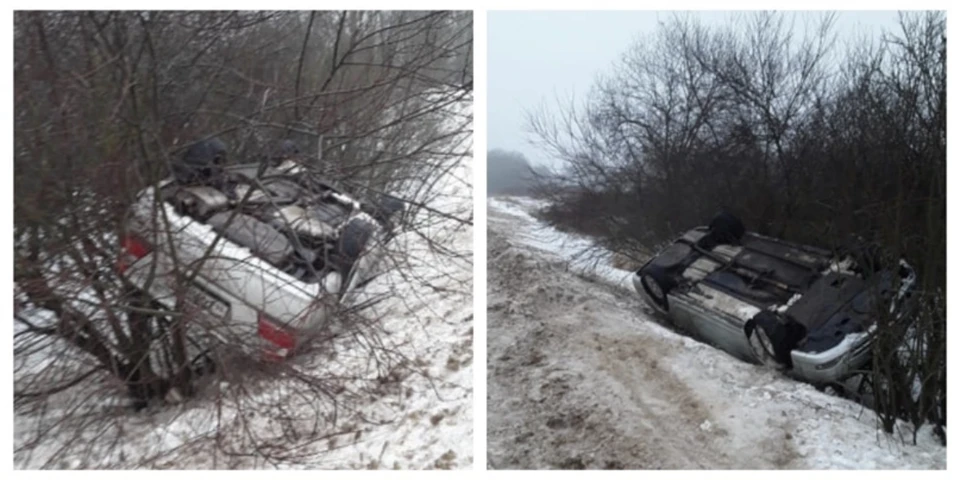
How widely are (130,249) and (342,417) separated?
135 centimetres

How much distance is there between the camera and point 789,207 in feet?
19.2

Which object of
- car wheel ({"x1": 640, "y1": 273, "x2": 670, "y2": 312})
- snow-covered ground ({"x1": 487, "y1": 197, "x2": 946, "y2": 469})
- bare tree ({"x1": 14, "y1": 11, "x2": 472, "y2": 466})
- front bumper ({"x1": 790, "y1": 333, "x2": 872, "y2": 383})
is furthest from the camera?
car wheel ({"x1": 640, "y1": 273, "x2": 670, "y2": 312})

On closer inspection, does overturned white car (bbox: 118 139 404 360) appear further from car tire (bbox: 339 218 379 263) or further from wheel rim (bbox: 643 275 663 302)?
wheel rim (bbox: 643 275 663 302)

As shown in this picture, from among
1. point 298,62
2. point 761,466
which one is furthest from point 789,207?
point 298,62

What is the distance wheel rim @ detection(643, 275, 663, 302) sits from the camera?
6.03 meters

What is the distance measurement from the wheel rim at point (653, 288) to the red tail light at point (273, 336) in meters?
3.00

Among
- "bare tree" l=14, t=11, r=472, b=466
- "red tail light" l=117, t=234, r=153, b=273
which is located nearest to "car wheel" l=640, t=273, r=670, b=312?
"bare tree" l=14, t=11, r=472, b=466

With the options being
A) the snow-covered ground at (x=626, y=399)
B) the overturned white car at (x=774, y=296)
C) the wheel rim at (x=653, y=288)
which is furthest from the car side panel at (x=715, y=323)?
the snow-covered ground at (x=626, y=399)

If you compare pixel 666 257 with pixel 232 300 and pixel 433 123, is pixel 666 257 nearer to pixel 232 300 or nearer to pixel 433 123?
pixel 433 123

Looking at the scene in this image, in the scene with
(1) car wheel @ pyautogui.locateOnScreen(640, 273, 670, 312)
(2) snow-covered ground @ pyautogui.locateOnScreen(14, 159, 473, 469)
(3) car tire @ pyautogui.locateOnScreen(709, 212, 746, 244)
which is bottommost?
(2) snow-covered ground @ pyautogui.locateOnScreen(14, 159, 473, 469)

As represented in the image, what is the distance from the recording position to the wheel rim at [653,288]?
6.03 meters

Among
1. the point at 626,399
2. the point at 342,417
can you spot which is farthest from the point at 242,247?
the point at 626,399

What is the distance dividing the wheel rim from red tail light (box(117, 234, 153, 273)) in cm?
363

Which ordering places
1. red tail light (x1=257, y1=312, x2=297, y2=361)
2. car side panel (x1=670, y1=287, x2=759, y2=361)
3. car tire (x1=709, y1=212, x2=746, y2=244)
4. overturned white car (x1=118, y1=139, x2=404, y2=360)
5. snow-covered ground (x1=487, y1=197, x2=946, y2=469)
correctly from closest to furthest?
snow-covered ground (x1=487, y1=197, x2=946, y2=469) < overturned white car (x1=118, y1=139, x2=404, y2=360) < red tail light (x1=257, y1=312, x2=297, y2=361) < car side panel (x1=670, y1=287, x2=759, y2=361) < car tire (x1=709, y1=212, x2=746, y2=244)
